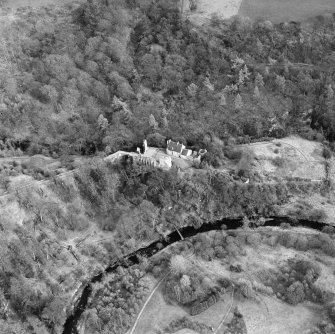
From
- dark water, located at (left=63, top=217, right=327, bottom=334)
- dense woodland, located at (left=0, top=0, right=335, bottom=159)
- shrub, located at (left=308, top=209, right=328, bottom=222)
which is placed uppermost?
dense woodland, located at (left=0, top=0, right=335, bottom=159)

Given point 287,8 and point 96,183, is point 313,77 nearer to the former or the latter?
point 287,8

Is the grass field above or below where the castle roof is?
above

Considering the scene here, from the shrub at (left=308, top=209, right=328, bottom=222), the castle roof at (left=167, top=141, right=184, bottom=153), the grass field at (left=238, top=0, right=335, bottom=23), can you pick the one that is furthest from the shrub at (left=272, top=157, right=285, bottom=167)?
the grass field at (left=238, top=0, right=335, bottom=23)

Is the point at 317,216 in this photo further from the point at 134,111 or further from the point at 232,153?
the point at 134,111

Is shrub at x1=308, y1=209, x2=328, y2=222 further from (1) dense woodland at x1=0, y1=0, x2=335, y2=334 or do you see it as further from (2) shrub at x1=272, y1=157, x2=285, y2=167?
(2) shrub at x1=272, y1=157, x2=285, y2=167

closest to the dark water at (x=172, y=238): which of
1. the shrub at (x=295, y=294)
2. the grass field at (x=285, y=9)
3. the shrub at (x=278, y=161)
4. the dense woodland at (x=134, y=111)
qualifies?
the dense woodland at (x=134, y=111)

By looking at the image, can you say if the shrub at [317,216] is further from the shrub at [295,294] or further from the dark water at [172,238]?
the shrub at [295,294]

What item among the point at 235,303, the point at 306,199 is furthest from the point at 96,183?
the point at 306,199
